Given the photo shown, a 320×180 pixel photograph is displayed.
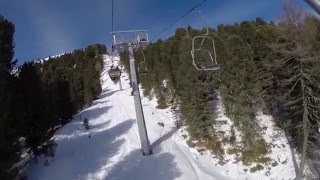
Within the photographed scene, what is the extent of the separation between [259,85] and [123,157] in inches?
461

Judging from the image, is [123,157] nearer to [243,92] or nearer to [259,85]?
[243,92]

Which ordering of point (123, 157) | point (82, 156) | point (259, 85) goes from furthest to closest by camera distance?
point (259, 85) < point (82, 156) < point (123, 157)

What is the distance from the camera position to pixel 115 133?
34.2 meters

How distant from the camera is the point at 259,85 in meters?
31.7

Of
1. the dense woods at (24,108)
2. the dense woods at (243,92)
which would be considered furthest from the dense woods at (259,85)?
the dense woods at (24,108)

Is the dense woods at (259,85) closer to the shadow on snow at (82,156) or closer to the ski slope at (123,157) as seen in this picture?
the ski slope at (123,157)

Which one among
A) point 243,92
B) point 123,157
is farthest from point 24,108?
point 243,92

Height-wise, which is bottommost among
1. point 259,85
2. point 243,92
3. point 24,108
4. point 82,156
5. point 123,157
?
point 123,157

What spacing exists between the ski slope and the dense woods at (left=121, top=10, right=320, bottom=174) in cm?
212

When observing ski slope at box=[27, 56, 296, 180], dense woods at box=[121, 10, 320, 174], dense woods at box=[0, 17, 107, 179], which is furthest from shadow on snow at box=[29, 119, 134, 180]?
dense woods at box=[121, 10, 320, 174]

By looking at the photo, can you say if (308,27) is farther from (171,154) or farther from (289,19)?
(171,154)

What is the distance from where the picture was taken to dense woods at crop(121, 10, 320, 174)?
84.7 ft

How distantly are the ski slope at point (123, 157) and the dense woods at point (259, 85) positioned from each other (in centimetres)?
212

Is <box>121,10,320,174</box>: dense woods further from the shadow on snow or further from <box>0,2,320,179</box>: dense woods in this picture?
the shadow on snow
